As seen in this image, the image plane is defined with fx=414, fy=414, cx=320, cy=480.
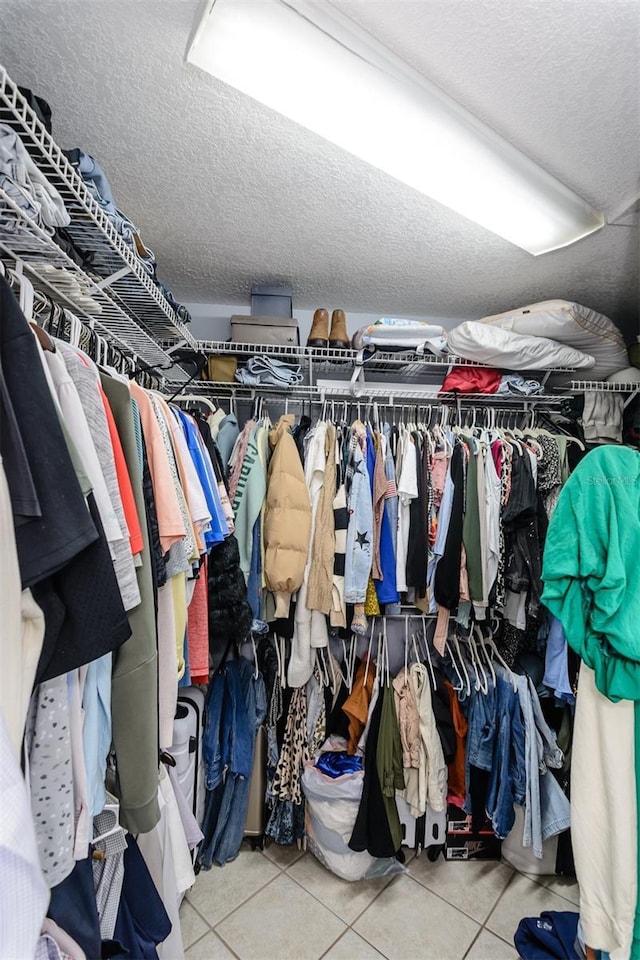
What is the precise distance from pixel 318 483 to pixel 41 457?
128cm

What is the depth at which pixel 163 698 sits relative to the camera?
3.30ft

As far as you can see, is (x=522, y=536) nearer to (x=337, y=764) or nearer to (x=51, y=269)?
(x=337, y=764)

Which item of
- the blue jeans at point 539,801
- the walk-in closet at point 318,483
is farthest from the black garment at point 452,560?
the blue jeans at point 539,801

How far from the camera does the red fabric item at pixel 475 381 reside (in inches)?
79.0

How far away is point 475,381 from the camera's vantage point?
2.01m

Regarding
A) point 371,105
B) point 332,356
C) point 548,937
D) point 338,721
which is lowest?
point 548,937

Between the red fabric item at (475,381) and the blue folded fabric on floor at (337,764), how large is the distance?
176cm

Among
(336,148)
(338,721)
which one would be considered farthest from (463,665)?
(336,148)

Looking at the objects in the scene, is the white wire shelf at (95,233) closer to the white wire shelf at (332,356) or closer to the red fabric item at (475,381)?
the white wire shelf at (332,356)

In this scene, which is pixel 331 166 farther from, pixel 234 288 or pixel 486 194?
pixel 234 288

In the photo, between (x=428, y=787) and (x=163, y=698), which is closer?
(x=163, y=698)


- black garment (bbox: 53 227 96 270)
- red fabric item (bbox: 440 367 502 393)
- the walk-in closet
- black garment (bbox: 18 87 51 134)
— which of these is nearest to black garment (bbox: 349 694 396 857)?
the walk-in closet

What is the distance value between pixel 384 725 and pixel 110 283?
1.98 m

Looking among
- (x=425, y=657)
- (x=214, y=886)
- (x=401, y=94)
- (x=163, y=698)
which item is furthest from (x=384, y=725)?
(x=401, y=94)
